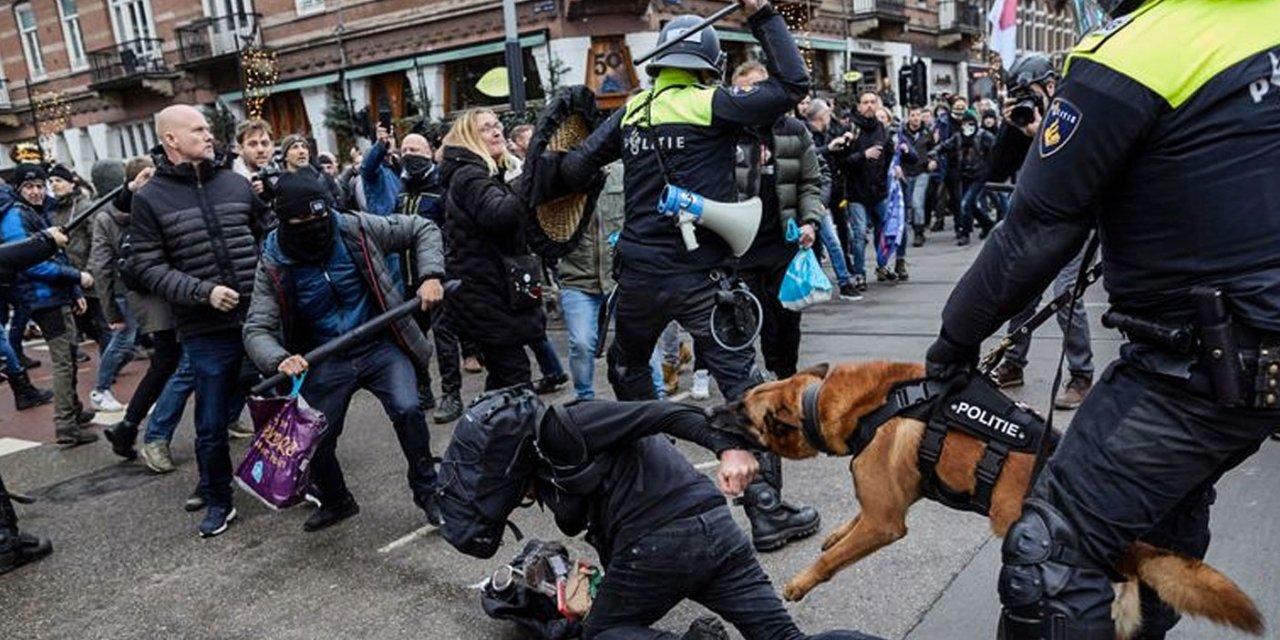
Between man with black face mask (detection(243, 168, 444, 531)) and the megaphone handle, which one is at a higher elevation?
the megaphone handle

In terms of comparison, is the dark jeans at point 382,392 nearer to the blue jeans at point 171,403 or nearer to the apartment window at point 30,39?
the blue jeans at point 171,403

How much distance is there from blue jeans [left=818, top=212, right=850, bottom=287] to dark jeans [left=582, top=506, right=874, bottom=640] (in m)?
5.97

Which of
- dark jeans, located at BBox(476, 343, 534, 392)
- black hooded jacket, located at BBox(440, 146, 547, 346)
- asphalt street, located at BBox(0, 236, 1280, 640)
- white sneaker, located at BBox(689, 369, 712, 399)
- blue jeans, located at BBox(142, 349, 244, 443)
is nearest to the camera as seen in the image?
asphalt street, located at BBox(0, 236, 1280, 640)

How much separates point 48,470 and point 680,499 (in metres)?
4.92

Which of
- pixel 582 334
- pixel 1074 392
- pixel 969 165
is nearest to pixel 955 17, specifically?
pixel 969 165

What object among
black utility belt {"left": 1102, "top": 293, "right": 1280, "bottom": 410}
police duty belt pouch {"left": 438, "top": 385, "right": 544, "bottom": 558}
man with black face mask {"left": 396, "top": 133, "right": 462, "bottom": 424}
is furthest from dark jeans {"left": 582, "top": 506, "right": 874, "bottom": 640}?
man with black face mask {"left": 396, "top": 133, "right": 462, "bottom": 424}

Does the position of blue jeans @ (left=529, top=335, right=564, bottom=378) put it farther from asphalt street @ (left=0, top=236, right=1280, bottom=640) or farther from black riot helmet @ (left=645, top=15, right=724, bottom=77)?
black riot helmet @ (left=645, top=15, right=724, bottom=77)

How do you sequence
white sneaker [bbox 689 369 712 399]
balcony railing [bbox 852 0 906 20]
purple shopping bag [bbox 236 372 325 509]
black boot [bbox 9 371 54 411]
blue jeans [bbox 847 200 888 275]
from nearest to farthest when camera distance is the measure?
purple shopping bag [bbox 236 372 325 509]
white sneaker [bbox 689 369 712 399]
black boot [bbox 9 371 54 411]
blue jeans [bbox 847 200 888 275]
balcony railing [bbox 852 0 906 20]

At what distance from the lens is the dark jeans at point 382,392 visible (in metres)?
4.07

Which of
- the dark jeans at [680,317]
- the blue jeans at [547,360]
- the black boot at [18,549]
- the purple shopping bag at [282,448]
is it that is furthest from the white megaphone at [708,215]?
the black boot at [18,549]

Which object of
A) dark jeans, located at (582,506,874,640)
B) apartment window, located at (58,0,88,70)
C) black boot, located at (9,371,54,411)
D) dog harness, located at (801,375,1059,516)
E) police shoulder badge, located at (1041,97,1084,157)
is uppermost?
apartment window, located at (58,0,88,70)

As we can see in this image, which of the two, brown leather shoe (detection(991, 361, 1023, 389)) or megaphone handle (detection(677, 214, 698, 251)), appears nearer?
megaphone handle (detection(677, 214, 698, 251))

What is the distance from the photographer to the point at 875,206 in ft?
30.4

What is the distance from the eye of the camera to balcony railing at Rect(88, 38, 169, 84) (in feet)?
83.8
